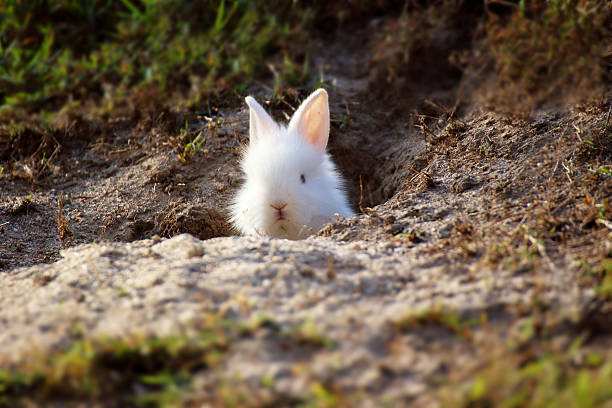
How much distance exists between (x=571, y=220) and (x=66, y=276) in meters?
2.71

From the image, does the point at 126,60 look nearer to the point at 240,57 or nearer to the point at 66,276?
the point at 240,57

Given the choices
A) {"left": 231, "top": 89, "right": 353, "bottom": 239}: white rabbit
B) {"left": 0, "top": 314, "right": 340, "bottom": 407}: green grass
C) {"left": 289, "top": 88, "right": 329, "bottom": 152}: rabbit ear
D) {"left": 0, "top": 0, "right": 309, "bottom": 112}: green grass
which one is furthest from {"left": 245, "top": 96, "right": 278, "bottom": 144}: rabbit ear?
{"left": 0, "top": 314, "right": 340, "bottom": 407}: green grass

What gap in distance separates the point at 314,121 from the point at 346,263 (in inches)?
79.7

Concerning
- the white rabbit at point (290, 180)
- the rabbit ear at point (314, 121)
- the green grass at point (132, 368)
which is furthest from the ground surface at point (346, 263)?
the rabbit ear at point (314, 121)

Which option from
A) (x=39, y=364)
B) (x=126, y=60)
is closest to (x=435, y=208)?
(x=39, y=364)

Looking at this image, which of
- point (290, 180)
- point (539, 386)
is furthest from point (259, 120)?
point (539, 386)

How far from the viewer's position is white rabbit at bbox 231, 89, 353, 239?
392 centimetres

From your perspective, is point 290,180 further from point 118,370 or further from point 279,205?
point 118,370

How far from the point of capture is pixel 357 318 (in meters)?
2.06

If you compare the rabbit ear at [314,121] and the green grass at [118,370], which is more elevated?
the rabbit ear at [314,121]

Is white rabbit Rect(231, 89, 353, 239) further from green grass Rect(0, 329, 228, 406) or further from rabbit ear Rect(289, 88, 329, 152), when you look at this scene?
green grass Rect(0, 329, 228, 406)

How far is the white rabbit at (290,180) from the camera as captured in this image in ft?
12.9

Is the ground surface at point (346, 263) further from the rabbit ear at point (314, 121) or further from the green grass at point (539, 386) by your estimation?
the rabbit ear at point (314, 121)

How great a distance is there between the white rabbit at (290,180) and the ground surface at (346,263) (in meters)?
0.53
